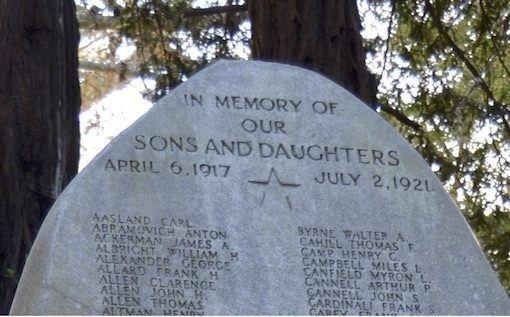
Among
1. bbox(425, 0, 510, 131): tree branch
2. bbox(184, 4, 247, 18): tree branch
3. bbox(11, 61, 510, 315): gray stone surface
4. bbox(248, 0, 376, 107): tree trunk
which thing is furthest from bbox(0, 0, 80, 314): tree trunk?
bbox(425, 0, 510, 131): tree branch

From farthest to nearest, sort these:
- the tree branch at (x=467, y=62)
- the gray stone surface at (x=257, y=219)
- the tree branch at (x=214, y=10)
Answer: the tree branch at (x=467, y=62) < the tree branch at (x=214, y=10) < the gray stone surface at (x=257, y=219)

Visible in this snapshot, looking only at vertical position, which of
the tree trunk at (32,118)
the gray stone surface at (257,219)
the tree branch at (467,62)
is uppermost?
the tree branch at (467,62)

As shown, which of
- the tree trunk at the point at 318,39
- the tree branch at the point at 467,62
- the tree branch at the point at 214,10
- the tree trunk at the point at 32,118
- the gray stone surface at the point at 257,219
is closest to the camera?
the gray stone surface at the point at 257,219

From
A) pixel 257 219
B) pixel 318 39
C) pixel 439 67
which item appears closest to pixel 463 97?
pixel 439 67

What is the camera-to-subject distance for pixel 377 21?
12211mm

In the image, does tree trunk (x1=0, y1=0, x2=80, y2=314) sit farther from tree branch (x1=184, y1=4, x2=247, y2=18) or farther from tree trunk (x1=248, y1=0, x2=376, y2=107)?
tree branch (x1=184, y1=4, x2=247, y2=18)

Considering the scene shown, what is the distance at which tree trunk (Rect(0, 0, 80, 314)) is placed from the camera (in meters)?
7.68

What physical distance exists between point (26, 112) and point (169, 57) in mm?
4011

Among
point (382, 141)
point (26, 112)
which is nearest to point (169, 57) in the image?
point (26, 112)

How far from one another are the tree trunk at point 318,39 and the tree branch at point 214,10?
1.56m

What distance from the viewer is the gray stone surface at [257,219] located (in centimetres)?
564

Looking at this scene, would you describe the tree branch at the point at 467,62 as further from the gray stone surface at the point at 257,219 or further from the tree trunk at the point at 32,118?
the gray stone surface at the point at 257,219

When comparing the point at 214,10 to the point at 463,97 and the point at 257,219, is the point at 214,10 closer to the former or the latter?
the point at 463,97

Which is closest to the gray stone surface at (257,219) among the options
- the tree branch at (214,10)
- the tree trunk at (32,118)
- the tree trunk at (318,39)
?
the tree trunk at (32,118)
